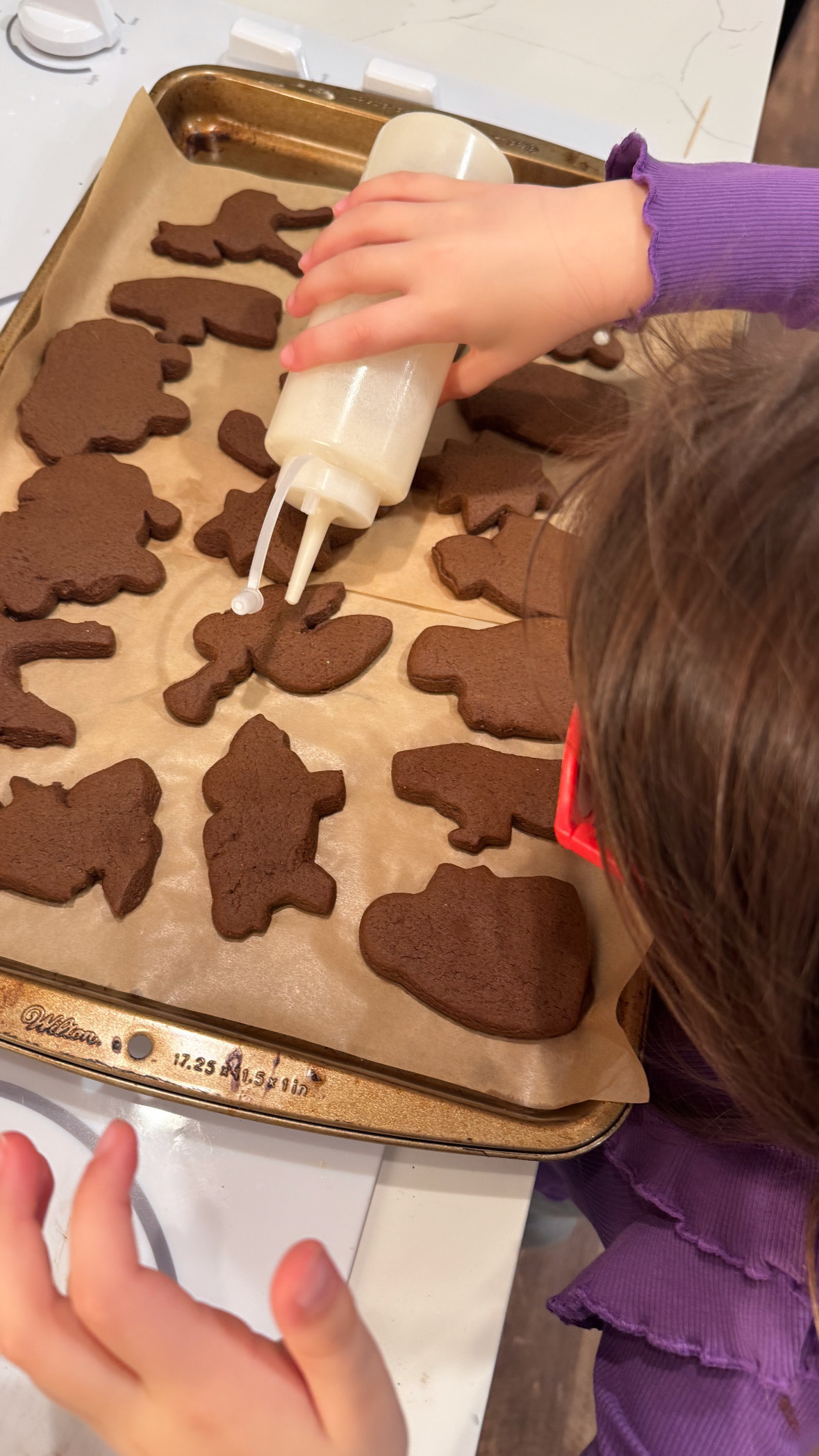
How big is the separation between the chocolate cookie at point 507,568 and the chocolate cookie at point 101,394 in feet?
0.89

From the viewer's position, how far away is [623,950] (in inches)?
29.3

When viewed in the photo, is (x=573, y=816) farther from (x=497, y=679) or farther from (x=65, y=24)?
(x=65, y=24)

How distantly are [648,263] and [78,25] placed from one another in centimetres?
73

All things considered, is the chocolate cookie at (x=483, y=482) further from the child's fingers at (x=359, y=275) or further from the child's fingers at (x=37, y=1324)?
the child's fingers at (x=37, y=1324)

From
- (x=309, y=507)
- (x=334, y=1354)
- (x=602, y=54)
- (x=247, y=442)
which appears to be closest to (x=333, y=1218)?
(x=334, y=1354)

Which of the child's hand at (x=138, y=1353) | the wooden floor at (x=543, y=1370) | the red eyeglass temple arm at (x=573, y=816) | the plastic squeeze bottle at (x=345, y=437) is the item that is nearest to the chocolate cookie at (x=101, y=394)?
the plastic squeeze bottle at (x=345, y=437)

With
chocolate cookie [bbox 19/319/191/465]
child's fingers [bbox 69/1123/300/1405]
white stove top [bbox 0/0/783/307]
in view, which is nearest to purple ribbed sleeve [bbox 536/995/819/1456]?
child's fingers [bbox 69/1123/300/1405]

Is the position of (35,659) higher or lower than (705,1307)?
higher

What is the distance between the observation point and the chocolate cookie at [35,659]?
748 millimetres

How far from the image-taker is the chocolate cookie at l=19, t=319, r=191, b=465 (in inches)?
33.9

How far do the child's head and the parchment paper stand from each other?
0.23 meters

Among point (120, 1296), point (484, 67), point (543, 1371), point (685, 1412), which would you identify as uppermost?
point (484, 67)

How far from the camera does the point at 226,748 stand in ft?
2.58

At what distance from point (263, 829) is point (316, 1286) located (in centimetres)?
39
